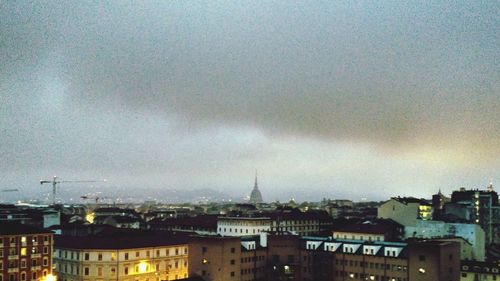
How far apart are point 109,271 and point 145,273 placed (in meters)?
6.65

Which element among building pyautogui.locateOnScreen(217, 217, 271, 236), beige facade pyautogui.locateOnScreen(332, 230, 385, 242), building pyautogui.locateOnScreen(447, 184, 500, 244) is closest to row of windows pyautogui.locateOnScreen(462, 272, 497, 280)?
beige facade pyautogui.locateOnScreen(332, 230, 385, 242)

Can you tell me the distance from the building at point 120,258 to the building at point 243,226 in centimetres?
4602

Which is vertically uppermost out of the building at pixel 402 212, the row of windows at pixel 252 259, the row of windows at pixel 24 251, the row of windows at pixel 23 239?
the building at pixel 402 212

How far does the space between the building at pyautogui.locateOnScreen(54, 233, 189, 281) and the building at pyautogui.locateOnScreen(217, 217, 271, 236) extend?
4602cm

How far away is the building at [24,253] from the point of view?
76500 mm

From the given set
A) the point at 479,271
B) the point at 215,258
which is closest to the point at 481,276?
the point at 479,271

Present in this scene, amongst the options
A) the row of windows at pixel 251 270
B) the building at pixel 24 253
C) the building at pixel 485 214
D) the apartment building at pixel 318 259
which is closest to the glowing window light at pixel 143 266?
the apartment building at pixel 318 259

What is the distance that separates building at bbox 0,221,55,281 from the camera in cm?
7650

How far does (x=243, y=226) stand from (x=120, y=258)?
60131 mm

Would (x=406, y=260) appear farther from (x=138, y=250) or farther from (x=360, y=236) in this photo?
(x=138, y=250)

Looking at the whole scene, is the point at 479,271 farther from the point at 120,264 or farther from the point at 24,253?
the point at 24,253

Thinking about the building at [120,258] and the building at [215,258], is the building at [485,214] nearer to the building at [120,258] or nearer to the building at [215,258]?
the building at [215,258]

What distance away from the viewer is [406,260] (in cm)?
7594

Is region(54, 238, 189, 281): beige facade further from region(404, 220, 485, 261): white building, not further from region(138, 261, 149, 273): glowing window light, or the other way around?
region(404, 220, 485, 261): white building
